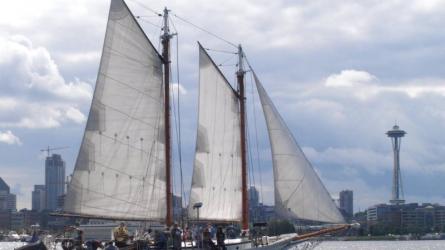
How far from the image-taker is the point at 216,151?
79250mm

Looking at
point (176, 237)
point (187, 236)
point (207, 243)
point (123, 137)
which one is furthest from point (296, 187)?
point (176, 237)

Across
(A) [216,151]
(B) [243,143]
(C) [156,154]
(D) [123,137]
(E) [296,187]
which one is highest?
(B) [243,143]

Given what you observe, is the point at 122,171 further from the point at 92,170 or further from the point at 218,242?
the point at 218,242

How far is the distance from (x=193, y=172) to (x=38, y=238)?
1539cm

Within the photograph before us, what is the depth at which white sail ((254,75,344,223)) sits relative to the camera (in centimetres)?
7669

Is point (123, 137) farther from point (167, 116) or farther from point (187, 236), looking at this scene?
point (187, 236)

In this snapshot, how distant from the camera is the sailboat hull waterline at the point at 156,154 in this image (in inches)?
2813

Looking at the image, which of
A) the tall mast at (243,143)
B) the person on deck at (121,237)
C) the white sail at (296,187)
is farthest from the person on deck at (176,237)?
the tall mast at (243,143)

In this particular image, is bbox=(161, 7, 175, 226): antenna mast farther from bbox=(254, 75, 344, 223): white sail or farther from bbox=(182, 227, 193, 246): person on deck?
bbox=(254, 75, 344, 223): white sail

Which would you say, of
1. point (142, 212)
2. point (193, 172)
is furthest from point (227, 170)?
point (142, 212)

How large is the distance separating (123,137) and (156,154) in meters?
2.66

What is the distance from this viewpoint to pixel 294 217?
252ft

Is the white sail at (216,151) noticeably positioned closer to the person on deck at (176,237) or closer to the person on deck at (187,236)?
the person on deck at (187,236)

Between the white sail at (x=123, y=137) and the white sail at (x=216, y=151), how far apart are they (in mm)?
5041
